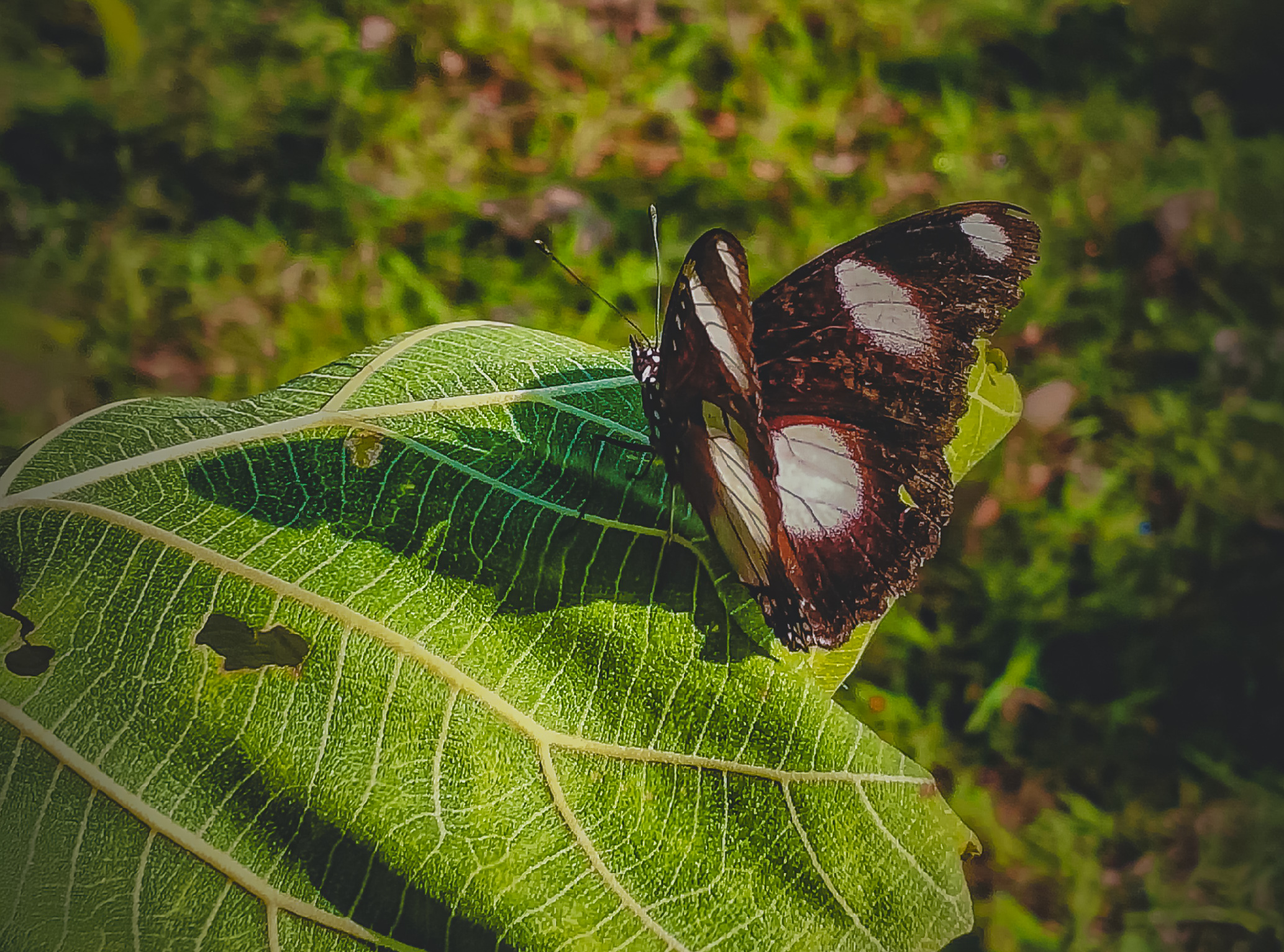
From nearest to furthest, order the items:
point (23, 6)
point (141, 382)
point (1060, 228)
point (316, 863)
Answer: point (316, 863), point (141, 382), point (23, 6), point (1060, 228)

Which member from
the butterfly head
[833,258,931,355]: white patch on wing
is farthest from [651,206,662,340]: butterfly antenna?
[833,258,931,355]: white patch on wing

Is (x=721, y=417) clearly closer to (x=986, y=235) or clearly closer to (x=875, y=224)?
(x=986, y=235)

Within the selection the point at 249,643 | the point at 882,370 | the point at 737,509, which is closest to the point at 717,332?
the point at 737,509

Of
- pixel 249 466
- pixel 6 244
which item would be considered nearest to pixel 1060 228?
pixel 249 466

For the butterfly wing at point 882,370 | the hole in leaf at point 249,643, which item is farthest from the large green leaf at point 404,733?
the butterfly wing at point 882,370

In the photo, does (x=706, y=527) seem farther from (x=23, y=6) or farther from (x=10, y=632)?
(x=23, y=6)

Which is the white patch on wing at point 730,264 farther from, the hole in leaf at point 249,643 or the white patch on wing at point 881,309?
the hole in leaf at point 249,643

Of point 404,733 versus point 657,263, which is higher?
point 657,263
